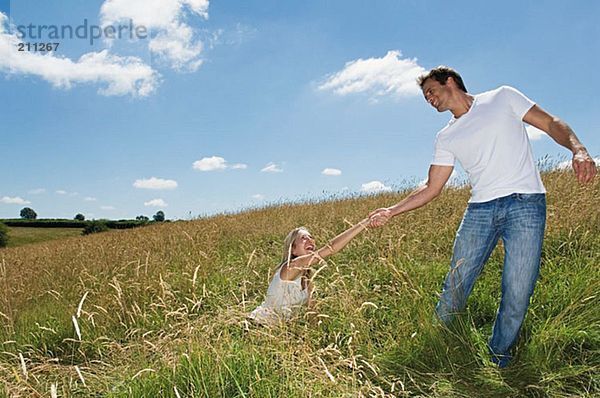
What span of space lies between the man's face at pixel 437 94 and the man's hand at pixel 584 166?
0.99 metres

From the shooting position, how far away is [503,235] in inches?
145

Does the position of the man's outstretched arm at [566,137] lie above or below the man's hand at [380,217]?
above

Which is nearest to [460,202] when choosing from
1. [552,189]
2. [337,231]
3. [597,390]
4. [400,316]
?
[552,189]

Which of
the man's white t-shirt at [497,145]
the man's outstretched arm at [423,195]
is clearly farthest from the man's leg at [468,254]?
the man's outstretched arm at [423,195]

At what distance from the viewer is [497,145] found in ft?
12.1

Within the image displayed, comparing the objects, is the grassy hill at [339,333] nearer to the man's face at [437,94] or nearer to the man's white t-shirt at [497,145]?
the man's white t-shirt at [497,145]

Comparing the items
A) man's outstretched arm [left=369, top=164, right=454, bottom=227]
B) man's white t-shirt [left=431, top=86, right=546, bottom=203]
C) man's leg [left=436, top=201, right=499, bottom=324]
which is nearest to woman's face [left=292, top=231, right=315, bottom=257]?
man's outstretched arm [left=369, top=164, right=454, bottom=227]

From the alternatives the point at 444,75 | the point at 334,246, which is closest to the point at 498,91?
the point at 444,75

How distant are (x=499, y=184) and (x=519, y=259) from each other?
21.0 inches

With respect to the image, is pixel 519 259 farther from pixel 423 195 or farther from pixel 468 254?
pixel 423 195

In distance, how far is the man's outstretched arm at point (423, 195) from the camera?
4086 mm

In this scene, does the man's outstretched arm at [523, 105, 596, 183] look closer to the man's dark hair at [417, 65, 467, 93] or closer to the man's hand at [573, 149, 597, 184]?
the man's hand at [573, 149, 597, 184]

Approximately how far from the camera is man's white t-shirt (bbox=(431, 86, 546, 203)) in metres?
3.64

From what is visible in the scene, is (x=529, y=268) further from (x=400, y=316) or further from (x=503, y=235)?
(x=400, y=316)
